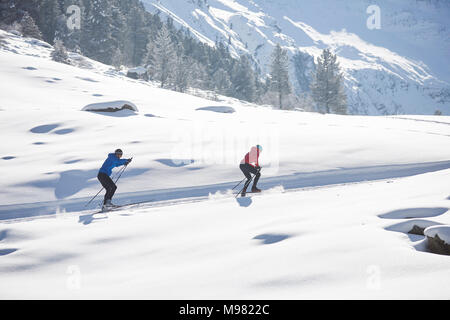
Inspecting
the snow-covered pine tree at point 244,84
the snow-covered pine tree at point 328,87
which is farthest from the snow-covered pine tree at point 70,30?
the snow-covered pine tree at point 328,87

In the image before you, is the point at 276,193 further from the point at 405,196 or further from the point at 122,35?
the point at 122,35

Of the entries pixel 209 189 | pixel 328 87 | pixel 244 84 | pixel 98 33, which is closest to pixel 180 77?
pixel 98 33

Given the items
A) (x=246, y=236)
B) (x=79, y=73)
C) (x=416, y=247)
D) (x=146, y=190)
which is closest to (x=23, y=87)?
(x=79, y=73)

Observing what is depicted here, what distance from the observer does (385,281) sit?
129 inches

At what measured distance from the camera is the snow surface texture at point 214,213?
3611 millimetres

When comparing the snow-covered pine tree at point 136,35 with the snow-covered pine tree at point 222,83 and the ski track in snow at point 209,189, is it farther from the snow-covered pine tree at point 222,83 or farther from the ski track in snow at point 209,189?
the ski track in snow at point 209,189

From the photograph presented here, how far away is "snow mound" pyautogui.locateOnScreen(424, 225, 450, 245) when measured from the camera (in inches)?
158

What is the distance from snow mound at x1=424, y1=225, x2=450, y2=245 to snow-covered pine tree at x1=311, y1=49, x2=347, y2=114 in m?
46.1

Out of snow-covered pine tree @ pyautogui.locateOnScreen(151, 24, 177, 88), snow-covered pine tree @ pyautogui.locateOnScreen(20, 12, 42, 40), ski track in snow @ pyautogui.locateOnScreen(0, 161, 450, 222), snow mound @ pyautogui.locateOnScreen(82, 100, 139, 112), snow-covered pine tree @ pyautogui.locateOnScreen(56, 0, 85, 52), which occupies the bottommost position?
ski track in snow @ pyautogui.locateOnScreen(0, 161, 450, 222)

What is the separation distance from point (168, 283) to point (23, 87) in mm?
23320

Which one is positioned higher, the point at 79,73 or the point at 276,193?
the point at 79,73

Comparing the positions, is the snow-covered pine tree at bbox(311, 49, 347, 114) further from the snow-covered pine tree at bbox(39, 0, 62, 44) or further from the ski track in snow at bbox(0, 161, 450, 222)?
the snow-covered pine tree at bbox(39, 0, 62, 44)

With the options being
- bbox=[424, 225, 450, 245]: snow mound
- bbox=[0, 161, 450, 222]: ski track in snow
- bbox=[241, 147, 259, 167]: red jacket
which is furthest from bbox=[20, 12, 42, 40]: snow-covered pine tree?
bbox=[424, 225, 450, 245]: snow mound
